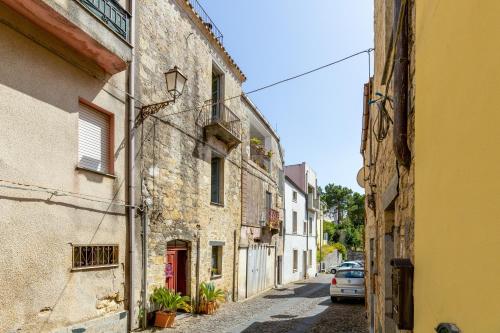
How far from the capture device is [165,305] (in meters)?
9.22

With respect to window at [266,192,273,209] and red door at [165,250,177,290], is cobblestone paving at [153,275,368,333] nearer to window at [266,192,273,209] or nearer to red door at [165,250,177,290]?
red door at [165,250,177,290]

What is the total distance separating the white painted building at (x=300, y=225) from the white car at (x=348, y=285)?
319 inches

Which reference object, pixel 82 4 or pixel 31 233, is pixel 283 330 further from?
pixel 82 4

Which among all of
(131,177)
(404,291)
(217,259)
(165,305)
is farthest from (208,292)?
(404,291)

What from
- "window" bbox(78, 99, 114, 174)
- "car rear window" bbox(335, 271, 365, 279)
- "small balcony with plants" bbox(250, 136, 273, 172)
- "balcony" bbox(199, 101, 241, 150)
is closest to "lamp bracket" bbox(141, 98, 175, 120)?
"window" bbox(78, 99, 114, 174)

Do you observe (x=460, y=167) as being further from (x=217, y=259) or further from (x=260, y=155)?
(x=260, y=155)

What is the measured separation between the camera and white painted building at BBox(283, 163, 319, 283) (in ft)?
79.2

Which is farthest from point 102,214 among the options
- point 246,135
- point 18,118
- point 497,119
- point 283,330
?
point 246,135

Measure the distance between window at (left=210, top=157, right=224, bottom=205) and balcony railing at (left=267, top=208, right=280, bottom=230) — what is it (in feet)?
18.8

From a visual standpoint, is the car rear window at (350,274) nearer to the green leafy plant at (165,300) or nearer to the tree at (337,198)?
the green leafy plant at (165,300)

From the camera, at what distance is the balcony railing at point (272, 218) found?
18992 mm

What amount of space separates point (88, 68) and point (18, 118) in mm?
1991

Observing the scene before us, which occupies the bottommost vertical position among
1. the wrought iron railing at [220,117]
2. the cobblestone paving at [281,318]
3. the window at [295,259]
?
the window at [295,259]

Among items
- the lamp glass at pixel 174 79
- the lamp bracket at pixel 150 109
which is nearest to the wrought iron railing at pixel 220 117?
the lamp bracket at pixel 150 109
